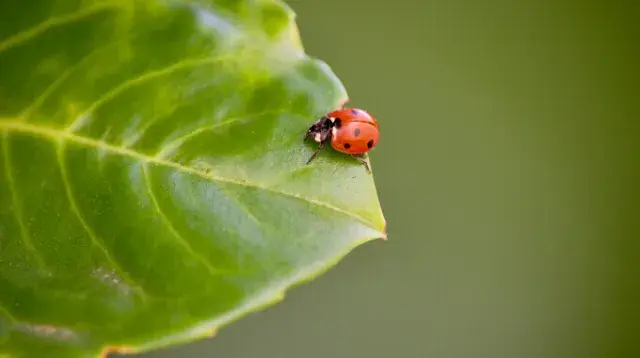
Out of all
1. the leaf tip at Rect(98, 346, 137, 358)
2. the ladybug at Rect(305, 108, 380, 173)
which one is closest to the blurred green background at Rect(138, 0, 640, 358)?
the ladybug at Rect(305, 108, 380, 173)

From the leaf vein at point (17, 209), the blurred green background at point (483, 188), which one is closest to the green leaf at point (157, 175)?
the leaf vein at point (17, 209)

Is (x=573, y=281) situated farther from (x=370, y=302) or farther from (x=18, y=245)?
(x=18, y=245)

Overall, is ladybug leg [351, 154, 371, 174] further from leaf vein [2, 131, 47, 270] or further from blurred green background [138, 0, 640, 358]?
blurred green background [138, 0, 640, 358]

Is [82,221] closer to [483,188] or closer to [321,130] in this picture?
[321,130]

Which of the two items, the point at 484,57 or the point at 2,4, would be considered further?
the point at 484,57

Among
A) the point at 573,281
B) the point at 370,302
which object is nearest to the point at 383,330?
the point at 370,302

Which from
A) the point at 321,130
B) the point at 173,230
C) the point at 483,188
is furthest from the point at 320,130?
the point at 483,188

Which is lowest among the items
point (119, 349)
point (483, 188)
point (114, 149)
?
point (119, 349)
